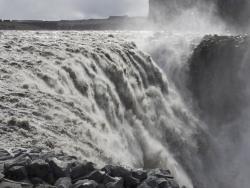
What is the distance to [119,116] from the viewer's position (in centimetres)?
1653

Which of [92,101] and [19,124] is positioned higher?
[92,101]

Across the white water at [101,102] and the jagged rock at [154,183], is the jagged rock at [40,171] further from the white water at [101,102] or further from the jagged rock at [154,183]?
the white water at [101,102]

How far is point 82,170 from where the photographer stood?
308 inches

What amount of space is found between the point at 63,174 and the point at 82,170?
33cm

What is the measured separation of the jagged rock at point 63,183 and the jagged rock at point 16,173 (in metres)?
0.50

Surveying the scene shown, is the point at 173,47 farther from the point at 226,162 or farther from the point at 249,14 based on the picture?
the point at 249,14

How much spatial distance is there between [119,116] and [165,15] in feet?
144

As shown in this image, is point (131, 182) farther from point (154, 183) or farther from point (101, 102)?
point (101, 102)

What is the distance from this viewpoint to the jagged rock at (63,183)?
23.8ft


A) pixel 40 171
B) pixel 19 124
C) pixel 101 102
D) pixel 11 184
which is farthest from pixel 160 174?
pixel 101 102

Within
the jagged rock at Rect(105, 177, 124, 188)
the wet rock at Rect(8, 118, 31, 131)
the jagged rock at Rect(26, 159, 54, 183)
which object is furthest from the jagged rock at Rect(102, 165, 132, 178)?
the wet rock at Rect(8, 118, 31, 131)

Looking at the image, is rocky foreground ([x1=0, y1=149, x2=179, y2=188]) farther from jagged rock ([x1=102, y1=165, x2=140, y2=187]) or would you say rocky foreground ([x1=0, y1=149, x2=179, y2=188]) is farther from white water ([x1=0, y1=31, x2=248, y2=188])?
white water ([x1=0, y1=31, x2=248, y2=188])

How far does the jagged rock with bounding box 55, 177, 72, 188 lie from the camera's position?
727cm

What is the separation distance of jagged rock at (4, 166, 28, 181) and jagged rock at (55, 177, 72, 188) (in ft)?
1.63
